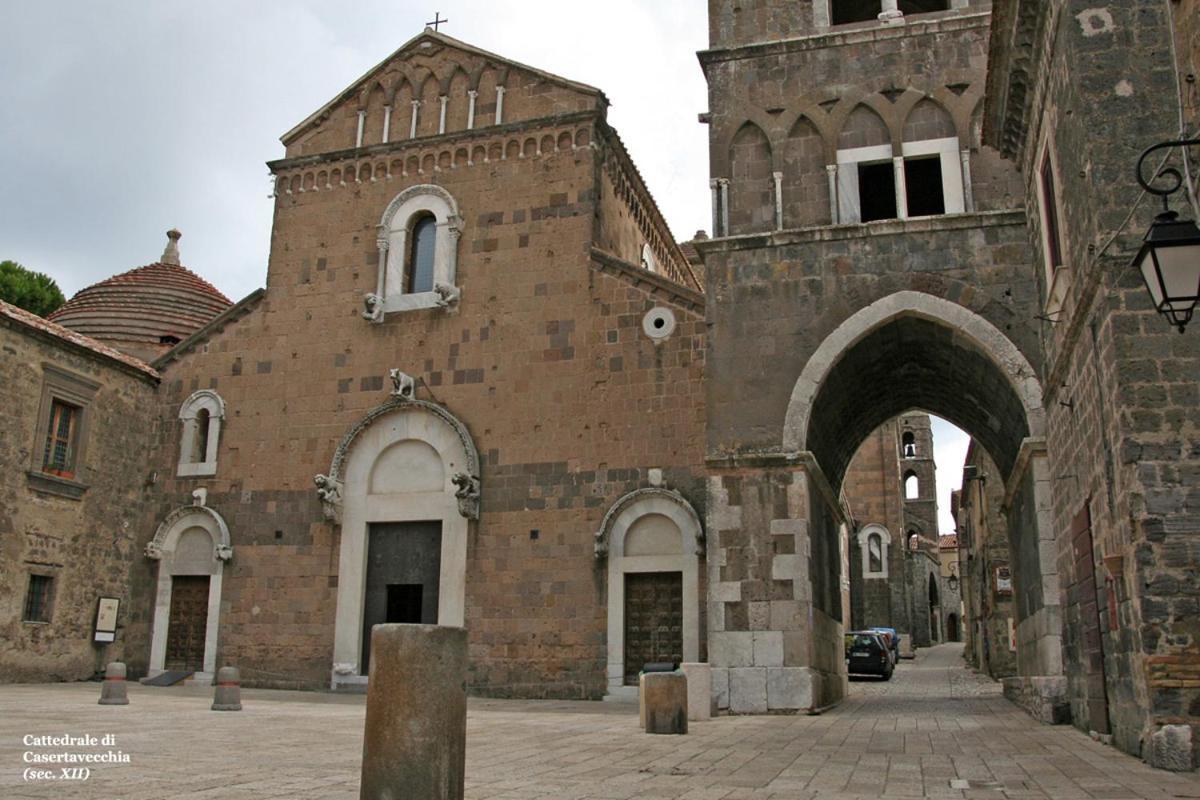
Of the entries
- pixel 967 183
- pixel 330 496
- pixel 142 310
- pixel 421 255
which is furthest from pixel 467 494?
pixel 142 310

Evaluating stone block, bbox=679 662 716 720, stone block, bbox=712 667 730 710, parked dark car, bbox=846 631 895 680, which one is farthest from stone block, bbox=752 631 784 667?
parked dark car, bbox=846 631 895 680

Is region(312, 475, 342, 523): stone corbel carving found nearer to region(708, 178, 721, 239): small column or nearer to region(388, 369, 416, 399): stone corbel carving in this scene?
region(388, 369, 416, 399): stone corbel carving

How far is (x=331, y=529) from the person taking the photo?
1897 cm

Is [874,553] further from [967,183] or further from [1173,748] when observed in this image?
[1173,748]

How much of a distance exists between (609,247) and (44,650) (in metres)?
12.6

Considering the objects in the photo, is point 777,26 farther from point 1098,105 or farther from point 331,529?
point 331,529

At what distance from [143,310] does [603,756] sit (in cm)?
2113

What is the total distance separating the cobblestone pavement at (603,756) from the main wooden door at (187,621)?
4.85 meters

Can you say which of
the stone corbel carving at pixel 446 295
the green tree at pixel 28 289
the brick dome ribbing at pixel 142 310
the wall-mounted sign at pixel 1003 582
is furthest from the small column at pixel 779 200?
the green tree at pixel 28 289

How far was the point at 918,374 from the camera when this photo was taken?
17.2 m

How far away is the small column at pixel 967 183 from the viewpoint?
50.0 feet

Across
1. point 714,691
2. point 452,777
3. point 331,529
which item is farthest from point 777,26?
point 452,777

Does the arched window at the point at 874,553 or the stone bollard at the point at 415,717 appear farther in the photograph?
the arched window at the point at 874,553

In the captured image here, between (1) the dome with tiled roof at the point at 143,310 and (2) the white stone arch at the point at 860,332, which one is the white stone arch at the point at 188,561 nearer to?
(1) the dome with tiled roof at the point at 143,310
